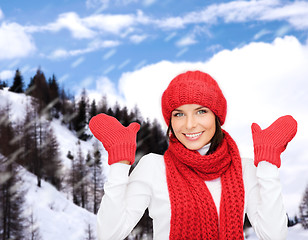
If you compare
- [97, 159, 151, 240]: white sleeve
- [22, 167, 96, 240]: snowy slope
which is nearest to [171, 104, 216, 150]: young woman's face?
[97, 159, 151, 240]: white sleeve

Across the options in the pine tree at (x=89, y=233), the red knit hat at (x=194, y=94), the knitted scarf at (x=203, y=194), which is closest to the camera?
the knitted scarf at (x=203, y=194)

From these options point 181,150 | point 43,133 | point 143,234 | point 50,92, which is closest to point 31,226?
point 143,234

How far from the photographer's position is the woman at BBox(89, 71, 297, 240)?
10.1ft

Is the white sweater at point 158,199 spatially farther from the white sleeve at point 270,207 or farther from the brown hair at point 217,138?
the brown hair at point 217,138

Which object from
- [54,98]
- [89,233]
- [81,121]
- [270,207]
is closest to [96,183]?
[89,233]

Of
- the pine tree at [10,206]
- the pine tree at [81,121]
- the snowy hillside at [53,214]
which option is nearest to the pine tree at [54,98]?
the pine tree at [81,121]

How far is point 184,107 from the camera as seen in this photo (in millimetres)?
3375

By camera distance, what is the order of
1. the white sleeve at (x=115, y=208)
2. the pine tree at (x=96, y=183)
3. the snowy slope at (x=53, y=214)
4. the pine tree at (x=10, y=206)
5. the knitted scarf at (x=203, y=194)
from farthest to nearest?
the pine tree at (x=96, y=183), the snowy slope at (x=53, y=214), the pine tree at (x=10, y=206), the knitted scarf at (x=203, y=194), the white sleeve at (x=115, y=208)

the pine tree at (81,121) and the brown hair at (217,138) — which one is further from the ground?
the pine tree at (81,121)

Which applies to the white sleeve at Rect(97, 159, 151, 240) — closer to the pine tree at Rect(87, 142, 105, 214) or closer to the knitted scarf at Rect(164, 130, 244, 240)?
the knitted scarf at Rect(164, 130, 244, 240)

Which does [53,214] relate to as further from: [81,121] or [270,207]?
[270,207]

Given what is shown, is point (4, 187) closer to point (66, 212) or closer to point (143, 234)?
point (66, 212)

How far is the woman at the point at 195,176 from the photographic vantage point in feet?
10.1

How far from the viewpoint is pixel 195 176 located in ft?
10.9
